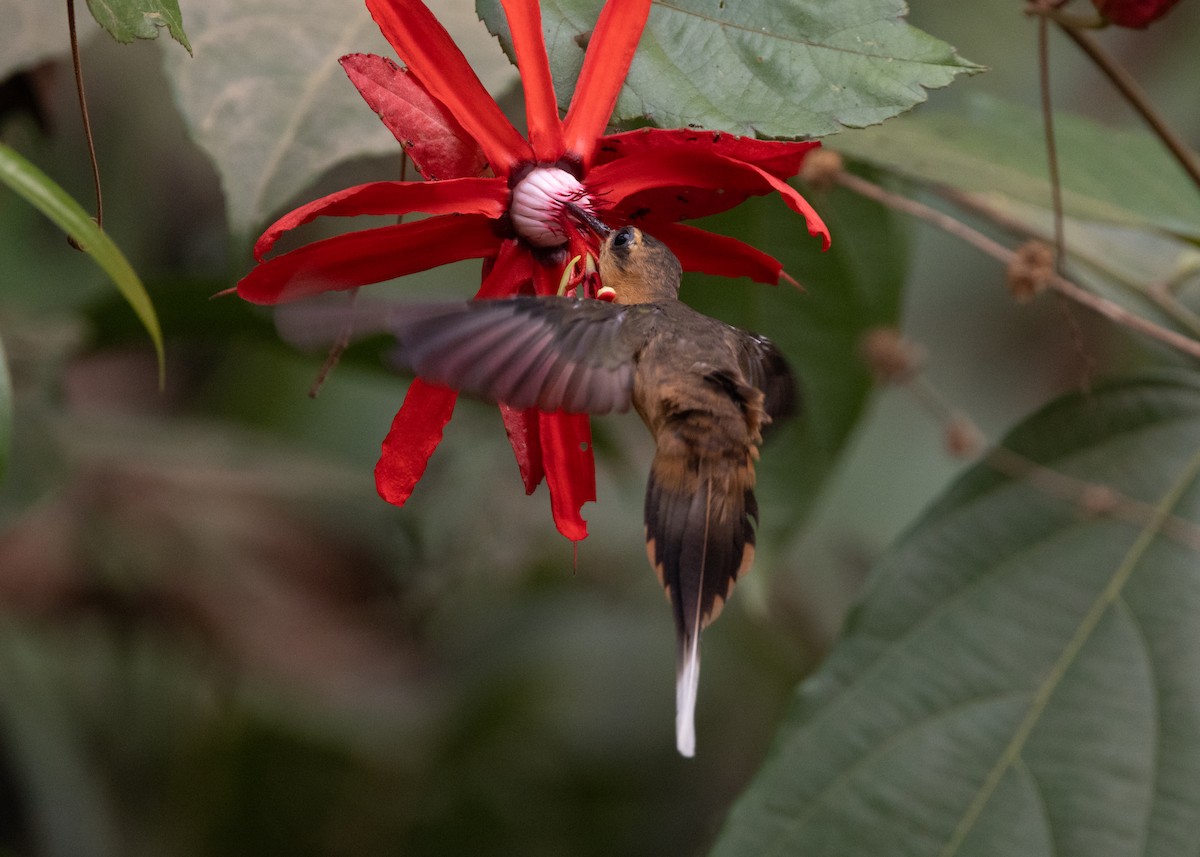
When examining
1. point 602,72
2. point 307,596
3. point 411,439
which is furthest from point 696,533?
point 307,596

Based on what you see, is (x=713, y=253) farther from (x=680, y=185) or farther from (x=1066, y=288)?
(x=1066, y=288)

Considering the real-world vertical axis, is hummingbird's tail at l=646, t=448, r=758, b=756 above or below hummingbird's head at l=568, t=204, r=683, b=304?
below

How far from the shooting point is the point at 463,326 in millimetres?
742

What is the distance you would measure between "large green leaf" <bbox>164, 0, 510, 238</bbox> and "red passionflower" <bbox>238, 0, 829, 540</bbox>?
17 centimetres

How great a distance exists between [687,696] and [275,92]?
1.96ft

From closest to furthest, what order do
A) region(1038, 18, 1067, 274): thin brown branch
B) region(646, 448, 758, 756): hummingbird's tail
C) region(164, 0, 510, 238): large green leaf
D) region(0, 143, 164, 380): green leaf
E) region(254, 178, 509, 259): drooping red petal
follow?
Answer: region(0, 143, 164, 380): green leaf, region(254, 178, 509, 259): drooping red petal, region(646, 448, 758, 756): hummingbird's tail, region(164, 0, 510, 238): large green leaf, region(1038, 18, 1067, 274): thin brown branch

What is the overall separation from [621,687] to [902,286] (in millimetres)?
1341

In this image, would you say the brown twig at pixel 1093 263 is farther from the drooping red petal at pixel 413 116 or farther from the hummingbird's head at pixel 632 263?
the drooping red petal at pixel 413 116

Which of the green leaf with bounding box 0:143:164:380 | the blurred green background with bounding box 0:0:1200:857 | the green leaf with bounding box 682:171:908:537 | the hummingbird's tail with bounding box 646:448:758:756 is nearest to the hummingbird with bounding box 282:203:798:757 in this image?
the hummingbird's tail with bounding box 646:448:758:756

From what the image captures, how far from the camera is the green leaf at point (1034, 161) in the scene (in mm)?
1294

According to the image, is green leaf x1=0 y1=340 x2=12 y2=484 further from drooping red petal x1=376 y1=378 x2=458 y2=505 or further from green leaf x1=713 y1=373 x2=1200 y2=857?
green leaf x1=713 y1=373 x2=1200 y2=857

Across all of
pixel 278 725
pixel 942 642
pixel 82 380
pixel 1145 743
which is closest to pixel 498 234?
pixel 942 642

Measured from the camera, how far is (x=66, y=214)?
25.0 inches

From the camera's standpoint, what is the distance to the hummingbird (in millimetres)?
790
